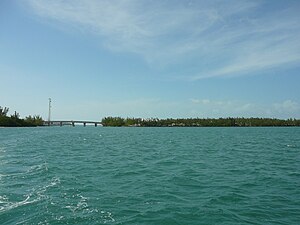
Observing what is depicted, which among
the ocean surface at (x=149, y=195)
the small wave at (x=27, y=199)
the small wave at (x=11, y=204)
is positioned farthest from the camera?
the small wave at (x=27, y=199)

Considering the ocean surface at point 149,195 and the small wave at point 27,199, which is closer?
the ocean surface at point 149,195

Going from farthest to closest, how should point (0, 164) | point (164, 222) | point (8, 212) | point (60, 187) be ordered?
point (0, 164), point (60, 187), point (8, 212), point (164, 222)

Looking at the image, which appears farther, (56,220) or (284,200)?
(284,200)

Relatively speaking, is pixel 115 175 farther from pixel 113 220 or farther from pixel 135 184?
pixel 113 220

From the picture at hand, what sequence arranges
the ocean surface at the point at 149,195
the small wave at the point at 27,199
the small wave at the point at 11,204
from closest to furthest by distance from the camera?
the ocean surface at the point at 149,195, the small wave at the point at 11,204, the small wave at the point at 27,199

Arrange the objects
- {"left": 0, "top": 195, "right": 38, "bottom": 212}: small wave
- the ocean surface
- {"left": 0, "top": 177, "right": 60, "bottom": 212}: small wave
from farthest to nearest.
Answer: {"left": 0, "top": 177, "right": 60, "bottom": 212}: small wave, {"left": 0, "top": 195, "right": 38, "bottom": 212}: small wave, the ocean surface

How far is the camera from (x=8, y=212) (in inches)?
567

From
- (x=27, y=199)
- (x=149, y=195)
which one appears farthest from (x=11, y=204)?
(x=149, y=195)

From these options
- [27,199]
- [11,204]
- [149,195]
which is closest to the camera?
[11,204]

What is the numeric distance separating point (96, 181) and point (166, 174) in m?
5.97

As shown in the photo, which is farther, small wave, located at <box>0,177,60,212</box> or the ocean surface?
small wave, located at <box>0,177,60,212</box>

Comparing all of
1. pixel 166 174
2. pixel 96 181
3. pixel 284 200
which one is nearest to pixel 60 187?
pixel 96 181

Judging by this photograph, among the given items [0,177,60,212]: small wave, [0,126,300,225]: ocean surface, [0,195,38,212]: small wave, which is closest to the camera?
[0,126,300,225]: ocean surface

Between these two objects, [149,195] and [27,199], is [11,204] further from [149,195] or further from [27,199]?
[149,195]
